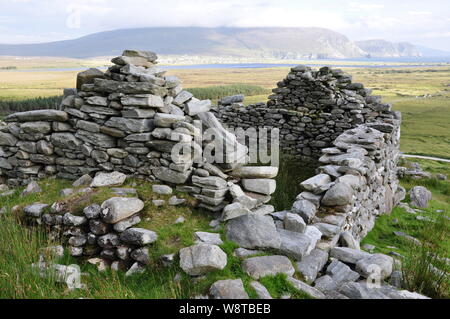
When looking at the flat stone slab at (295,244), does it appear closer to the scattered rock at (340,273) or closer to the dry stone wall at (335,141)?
the dry stone wall at (335,141)

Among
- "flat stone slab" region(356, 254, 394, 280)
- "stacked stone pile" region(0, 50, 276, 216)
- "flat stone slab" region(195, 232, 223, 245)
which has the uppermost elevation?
"stacked stone pile" region(0, 50, 276, 216)

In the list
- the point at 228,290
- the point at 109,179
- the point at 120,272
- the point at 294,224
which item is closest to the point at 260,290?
the point at 228,290

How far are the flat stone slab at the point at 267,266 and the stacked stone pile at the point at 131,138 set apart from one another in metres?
1.37

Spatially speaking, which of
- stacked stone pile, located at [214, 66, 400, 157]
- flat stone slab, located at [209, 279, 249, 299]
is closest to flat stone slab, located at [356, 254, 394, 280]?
flat stone slab, located at [209, 279, 249, 299]

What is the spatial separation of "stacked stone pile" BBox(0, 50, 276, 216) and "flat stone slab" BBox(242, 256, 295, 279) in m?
1.37

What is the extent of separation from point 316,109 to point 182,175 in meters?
8.04

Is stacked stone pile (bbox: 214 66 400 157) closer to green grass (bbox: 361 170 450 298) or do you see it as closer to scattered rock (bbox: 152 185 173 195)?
green grass (bbox: 361 170 450 298)

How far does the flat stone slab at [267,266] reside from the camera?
12.1ft

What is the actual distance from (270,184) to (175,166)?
164cm

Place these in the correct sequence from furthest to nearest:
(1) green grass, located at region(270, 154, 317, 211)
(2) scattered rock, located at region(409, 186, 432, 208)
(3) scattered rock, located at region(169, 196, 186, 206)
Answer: (2) scattered rock, located at region(409, 186, 432, 208)
(1) green grass, located at region(270, 154, 317, 211)
(3) scattered rock, located at region(169, 196, 186, 206)

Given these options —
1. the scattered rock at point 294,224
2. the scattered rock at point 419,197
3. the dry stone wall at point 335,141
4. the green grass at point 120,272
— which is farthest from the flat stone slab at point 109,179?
the scattered rock at point 419,197

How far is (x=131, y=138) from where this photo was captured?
18.6ft

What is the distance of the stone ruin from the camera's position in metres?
4.09
